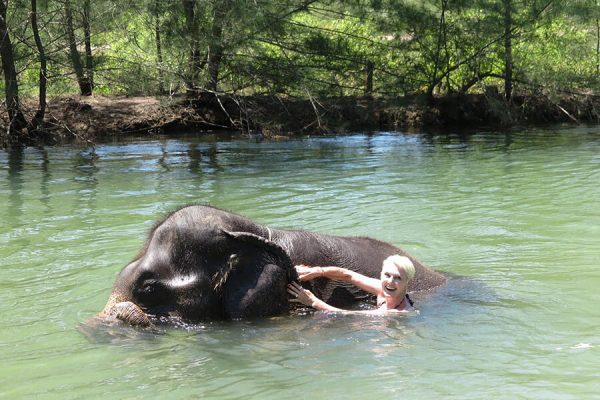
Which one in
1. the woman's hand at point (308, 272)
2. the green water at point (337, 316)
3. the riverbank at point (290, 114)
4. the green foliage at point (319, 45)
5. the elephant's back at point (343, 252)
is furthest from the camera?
the riverbank at point (290, 114)

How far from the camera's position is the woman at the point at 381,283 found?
6133 mm

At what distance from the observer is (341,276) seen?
6.36m

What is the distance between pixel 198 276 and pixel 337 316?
3.67ft

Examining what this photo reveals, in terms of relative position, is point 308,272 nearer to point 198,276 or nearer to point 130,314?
point 198,276

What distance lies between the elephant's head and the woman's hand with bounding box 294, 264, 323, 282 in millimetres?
239

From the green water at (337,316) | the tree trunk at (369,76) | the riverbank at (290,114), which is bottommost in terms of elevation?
the green water at (337,316)

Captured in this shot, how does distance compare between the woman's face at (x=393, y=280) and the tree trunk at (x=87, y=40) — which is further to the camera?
the tree trunk at (x=87, y=40)

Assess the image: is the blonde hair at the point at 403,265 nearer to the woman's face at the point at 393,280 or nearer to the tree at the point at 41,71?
the woman's face at the point at 393,280

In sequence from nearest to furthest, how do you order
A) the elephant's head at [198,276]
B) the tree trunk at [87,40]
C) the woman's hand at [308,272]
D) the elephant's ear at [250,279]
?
the elephant's head at [198,276] → the elephant's ear at [250,279] → the woman's hand at [308,272] → the tree trunk at [87,40]

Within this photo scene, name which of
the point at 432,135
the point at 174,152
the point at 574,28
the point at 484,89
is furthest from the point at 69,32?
the point at 574,28

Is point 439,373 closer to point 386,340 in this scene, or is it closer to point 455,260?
point 386,340

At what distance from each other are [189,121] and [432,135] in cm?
663

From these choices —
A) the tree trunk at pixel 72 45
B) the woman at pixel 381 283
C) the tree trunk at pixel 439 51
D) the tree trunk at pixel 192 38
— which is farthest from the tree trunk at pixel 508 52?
the woman at pixel 381 283

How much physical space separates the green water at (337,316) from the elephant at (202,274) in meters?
0.14
